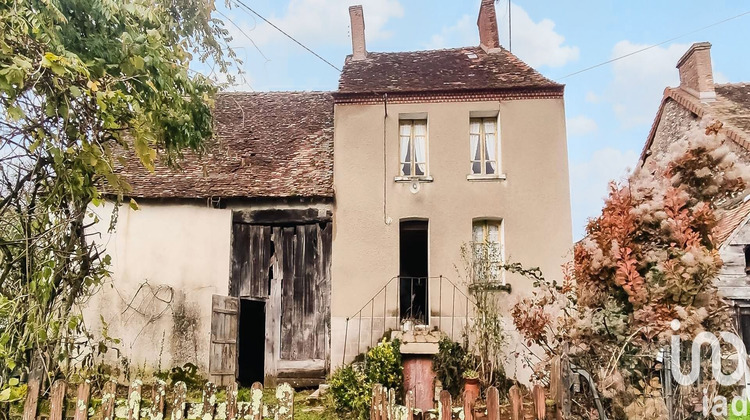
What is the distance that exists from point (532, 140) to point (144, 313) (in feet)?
28.3

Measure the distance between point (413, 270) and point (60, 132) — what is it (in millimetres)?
11406

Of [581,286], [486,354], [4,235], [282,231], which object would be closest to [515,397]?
[581,286]

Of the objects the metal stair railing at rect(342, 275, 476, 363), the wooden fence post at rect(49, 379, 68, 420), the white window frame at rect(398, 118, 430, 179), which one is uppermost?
the white window frame at rect(398, 118, 430, 179)

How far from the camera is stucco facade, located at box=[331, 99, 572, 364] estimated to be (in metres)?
11.3

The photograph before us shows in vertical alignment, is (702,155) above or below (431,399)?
above

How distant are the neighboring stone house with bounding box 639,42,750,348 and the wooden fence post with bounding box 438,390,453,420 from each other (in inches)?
283

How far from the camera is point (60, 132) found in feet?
12.5

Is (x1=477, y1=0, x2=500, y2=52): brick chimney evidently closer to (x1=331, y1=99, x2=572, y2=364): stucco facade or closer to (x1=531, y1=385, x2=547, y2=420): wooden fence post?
(x1=331, y1=99, x2=572, y2=364): stucco facade

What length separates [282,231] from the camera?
11781 mm

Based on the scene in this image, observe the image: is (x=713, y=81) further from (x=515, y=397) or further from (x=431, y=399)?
(x=515, y=397)

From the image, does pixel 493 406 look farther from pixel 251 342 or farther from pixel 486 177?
pixel 251 342

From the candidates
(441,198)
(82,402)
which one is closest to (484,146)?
(441,198)

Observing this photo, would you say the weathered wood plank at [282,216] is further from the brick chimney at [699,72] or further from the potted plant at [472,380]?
the brick chimney at [699,72]

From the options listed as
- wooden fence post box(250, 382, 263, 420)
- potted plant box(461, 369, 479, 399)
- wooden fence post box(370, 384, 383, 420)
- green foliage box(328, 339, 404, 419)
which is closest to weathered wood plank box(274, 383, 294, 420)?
wooden fence post box(250, 382, 263, 420)
